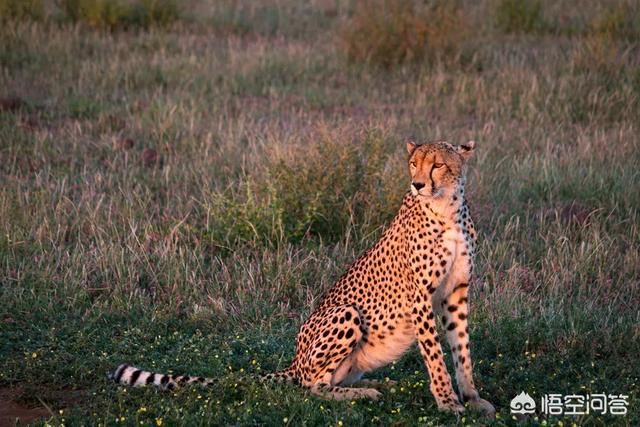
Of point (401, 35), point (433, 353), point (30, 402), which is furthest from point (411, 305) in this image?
point (401, 35)

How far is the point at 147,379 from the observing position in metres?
3.84

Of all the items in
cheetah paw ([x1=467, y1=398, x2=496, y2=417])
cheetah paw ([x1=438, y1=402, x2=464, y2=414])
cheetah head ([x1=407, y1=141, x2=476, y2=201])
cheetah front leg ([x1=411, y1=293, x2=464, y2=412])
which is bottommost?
cheetah paw ([x1=467, y1=398, x2=496, y2=417])

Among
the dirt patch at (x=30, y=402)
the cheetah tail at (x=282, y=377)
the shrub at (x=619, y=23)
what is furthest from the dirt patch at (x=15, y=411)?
the shrub at (x=619, y=23)

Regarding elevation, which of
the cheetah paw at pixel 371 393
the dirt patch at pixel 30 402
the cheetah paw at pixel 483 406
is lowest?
the dirt patch at pixel 30 402

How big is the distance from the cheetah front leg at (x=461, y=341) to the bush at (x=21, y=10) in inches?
321

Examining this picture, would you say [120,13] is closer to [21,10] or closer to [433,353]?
[21,10]

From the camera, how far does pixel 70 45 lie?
10.2m

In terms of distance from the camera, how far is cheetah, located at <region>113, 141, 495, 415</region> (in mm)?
3773

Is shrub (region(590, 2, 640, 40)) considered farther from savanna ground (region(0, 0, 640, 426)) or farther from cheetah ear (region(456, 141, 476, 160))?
cheetah ear (region(456, 141, 476, 160))

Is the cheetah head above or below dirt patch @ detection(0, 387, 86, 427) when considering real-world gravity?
above

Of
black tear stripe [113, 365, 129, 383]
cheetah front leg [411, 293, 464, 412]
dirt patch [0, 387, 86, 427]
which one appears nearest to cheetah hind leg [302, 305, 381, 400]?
cheetah front leg [411, 293, 464, 412]

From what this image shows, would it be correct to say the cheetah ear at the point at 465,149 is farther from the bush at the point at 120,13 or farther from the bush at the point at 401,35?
the bush at the point at 120,13

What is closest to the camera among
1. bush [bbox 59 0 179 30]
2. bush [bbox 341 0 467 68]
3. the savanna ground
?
the savanna ground

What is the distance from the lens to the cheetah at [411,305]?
12.4 feet
